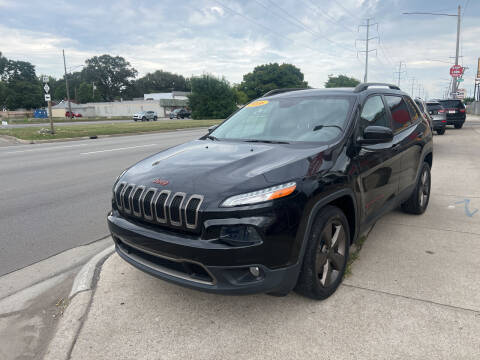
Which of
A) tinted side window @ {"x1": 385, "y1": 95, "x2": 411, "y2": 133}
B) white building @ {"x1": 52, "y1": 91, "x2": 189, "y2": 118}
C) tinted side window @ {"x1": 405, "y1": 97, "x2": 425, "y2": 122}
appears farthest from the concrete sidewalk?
white building @ {"x1": 52, "y1": 91, "x2": 189, "y2": 118}

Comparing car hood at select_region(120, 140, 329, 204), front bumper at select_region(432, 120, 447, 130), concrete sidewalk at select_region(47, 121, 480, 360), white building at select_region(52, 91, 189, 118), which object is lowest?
concrete sidewalk at select_region(47, 121, 480, 360)

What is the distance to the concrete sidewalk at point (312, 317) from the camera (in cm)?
240

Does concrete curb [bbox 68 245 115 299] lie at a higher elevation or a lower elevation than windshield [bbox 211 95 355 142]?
lower

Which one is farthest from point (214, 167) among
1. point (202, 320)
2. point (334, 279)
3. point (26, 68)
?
point (26, 68)

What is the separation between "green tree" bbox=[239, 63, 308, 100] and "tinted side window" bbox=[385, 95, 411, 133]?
8514 centimetres

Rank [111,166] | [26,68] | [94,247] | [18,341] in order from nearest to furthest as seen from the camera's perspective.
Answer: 1. [18,341]
2. [94,247]
3. [111,166]
4. [26,68]

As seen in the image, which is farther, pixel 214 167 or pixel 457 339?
pixel 214 167

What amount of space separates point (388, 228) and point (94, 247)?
3.50 meters

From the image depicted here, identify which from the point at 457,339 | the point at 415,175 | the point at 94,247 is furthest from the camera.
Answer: the point at 415,175

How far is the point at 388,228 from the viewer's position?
454 cm

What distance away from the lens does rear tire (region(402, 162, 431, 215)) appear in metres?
4.88

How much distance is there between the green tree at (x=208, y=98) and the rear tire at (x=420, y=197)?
4996 cm

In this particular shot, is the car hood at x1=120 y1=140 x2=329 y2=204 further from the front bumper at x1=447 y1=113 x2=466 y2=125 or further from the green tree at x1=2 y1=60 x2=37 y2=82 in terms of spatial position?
the green tree at x1=2 y1=60 x2=37 y2=82

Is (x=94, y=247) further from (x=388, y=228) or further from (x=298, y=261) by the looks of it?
(x=388, y=228)
